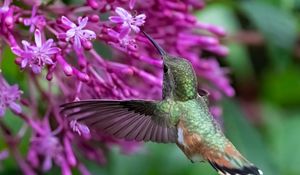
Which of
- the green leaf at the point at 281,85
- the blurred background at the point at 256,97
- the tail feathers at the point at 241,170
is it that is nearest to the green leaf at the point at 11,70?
the blurred background at the point at 256,97

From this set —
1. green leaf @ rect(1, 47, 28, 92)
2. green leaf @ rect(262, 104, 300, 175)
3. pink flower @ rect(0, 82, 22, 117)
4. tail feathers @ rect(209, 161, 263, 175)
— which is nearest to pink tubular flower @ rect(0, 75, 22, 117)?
pink flower @ rect(0, 82, 22, 117)

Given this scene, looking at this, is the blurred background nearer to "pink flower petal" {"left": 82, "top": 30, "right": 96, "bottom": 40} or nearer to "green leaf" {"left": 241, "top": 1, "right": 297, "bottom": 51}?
"green leaf" {"left": 241, "top": 1, "right": 297, "bottom": 51}

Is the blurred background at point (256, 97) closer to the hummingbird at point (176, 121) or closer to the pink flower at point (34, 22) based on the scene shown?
the pink flower at point (34, 22)

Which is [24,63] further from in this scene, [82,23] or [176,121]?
[176,121]

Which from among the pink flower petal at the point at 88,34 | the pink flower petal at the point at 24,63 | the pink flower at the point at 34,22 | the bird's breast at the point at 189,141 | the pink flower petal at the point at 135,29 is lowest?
the bird's breast at the point at 189,141

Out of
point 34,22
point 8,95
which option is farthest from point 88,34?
point 8,95

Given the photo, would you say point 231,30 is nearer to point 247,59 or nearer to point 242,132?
point 247,59

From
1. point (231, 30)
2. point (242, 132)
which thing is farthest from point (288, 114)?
point (242, 132)
